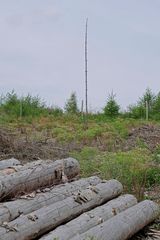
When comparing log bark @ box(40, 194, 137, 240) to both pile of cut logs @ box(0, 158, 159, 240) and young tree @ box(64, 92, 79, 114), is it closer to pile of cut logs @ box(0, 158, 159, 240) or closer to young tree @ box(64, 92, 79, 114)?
pile of cut logs @ box(0, 158, 159, 240)

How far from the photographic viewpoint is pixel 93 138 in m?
13.8

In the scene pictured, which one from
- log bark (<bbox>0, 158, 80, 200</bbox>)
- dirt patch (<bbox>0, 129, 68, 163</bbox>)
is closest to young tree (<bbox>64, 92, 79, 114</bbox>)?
dirt patch (<bbox>0, 129, 68, 163</bbox>)

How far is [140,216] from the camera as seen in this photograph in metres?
6.34

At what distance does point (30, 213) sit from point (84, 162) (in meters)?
3.87

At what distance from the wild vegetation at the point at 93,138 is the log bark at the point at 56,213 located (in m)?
1.02

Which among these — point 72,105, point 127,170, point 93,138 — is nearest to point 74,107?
point 72,105

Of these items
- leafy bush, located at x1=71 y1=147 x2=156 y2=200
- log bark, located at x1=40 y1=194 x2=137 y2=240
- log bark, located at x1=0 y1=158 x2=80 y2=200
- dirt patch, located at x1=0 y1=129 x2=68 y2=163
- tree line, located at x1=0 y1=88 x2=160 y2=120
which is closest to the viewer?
log bark, located at x1=40 y1=194 x2=137 y2=240

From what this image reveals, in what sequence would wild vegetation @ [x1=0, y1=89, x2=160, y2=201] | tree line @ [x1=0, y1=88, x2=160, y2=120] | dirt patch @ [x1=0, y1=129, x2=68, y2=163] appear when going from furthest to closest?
tree line @ [x1=0, y1=88, x2=160, y2=120], dirt patch @ [x1=0, y1=129, x2=68, y2=163], wild vegetation @ [x1=0, y1=89, x2=160, y2=201]

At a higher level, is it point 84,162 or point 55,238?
point 84,162

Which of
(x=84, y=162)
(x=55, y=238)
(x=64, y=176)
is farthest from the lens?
(x=84, y=162)

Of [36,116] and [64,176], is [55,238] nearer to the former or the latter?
[64,176]

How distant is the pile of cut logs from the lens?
5219mm

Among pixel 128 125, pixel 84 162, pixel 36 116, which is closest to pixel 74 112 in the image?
pixel 36 116

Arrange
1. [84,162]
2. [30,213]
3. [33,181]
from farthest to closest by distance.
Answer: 1. [84,162]
2. [33,181]
3. [30,213]
